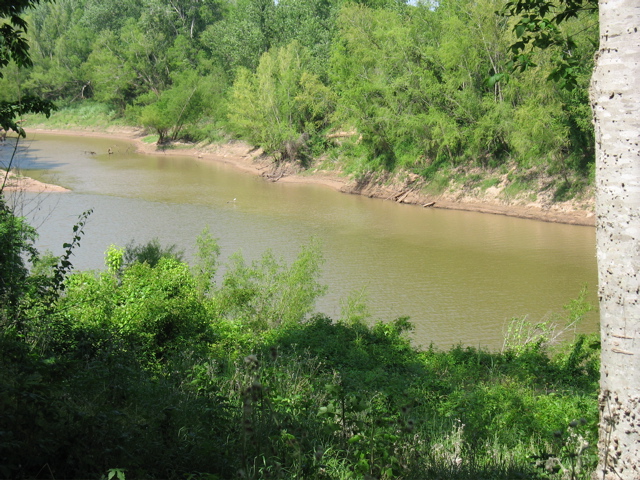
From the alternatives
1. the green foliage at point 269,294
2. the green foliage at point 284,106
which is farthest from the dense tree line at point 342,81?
the green foliage at point 269,294

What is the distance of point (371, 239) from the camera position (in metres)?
22.1

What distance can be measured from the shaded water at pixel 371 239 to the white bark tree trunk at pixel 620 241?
7.34m

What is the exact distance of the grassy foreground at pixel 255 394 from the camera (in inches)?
129

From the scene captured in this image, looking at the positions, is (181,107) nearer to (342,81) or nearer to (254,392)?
(342,81)

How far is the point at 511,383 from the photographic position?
755 cm

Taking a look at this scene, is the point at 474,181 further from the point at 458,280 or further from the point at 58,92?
the point at 58,92

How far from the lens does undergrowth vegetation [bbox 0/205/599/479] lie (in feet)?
10.8

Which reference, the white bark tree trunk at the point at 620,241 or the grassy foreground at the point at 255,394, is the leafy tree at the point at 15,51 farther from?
the white bark tree trunk at the point at 620,241

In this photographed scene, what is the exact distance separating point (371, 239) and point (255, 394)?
19.2 m

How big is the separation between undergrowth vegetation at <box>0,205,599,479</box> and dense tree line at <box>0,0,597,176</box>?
291 centimetres

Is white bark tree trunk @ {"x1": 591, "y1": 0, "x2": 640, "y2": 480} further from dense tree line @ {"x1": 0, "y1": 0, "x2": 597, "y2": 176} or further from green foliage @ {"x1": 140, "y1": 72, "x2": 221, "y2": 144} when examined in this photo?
green foliage @ {"x1": 140, "y1": 72, "x2": 221, "y2": 144}

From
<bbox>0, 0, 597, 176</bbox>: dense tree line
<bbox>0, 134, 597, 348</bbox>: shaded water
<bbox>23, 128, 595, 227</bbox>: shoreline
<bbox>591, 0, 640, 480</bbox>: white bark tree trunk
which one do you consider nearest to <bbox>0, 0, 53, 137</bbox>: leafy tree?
<bbox>0, 134, 597, 348</bbox>: shaded water

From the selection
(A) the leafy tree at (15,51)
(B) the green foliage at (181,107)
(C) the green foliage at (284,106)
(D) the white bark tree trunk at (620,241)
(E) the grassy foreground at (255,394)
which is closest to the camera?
(D) the white bark tree trunk at (620,241)

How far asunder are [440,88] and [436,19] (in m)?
3.64
